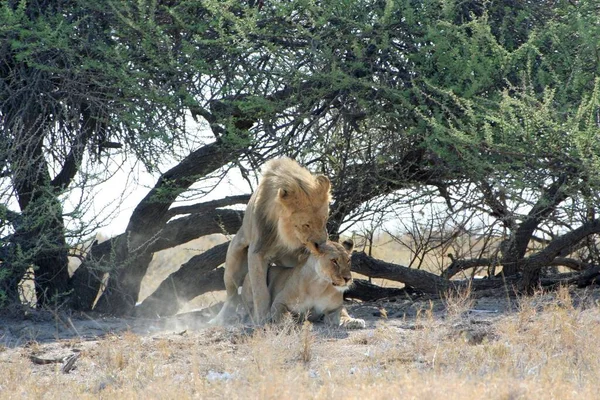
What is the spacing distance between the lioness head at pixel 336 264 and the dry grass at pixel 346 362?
1.43 feet

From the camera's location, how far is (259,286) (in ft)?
30.2

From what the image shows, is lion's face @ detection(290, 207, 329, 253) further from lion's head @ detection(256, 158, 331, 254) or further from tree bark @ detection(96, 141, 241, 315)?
tree bark @ detection(96, 141, 241, 315)

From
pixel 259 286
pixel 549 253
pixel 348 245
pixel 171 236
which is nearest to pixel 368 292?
pixel 549 253

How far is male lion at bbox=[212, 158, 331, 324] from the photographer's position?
8812mm

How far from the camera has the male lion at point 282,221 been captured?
28.9 feet

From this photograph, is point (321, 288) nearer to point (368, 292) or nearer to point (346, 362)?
point (346, 362)

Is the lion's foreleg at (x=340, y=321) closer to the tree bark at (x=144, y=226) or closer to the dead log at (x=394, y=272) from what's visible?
the dead log at (x=394, y=272)

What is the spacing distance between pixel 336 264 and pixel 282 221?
2.15 ft

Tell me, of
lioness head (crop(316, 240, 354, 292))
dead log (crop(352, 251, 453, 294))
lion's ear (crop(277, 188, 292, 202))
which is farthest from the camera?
dead log (crop(352, 251, 453, 294))

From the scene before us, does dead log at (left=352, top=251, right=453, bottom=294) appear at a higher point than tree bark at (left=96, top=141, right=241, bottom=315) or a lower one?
lower

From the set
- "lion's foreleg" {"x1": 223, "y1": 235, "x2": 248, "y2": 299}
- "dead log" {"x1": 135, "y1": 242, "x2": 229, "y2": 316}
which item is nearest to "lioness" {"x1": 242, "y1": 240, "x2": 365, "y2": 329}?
"lion's foreleg" {"x1": 223, "y1": 235, "x2": 248, "y2": 299}

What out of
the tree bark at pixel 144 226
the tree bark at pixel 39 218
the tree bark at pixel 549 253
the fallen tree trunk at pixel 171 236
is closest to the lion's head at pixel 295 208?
the tree bark at pixel 144 226

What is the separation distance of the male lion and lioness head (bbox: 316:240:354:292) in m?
0.10

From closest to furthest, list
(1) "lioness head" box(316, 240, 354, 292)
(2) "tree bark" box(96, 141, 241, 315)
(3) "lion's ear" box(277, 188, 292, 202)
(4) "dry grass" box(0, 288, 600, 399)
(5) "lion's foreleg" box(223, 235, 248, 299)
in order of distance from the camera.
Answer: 1. (4) "dry grass" box(0, 288, 600, 399)
2. (1) "lioness head" box(316, 240, 354, 292)
3. (3) "lion's ear" box(277, 188, 292, 202)
4. (5) "lion's foreleg" box(223, 235, 248, 299)
5. (2) "tree bark" box(96, 141, 241, 315)
